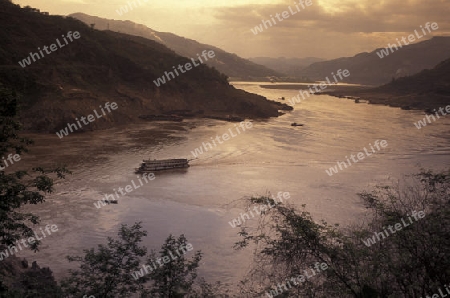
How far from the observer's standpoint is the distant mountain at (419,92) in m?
96.0

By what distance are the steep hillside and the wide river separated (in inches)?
231

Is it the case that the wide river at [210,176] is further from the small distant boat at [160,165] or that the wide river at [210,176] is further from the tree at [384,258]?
the tree at [384,258]

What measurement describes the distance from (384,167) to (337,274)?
99.8 feet

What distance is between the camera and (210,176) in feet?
108

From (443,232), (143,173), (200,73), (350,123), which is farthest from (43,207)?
(200,73)

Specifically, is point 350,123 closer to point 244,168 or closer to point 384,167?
point 384,167

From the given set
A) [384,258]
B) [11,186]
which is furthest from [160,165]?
[384,258]

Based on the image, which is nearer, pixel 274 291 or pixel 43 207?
pixel 274 291

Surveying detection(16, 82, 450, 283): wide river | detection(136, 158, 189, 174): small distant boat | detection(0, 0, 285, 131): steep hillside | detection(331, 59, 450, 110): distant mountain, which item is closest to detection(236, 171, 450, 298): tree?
detection(16, 82, 450, 283): wide river

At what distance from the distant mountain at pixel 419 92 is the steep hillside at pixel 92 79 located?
131ft

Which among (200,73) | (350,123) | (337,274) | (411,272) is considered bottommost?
(350,123)

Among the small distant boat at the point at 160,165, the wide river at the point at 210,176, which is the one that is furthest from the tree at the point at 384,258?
the small distant boat at the point at 160,165

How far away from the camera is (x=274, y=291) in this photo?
31.7 feet

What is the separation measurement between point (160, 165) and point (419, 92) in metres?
98.8
